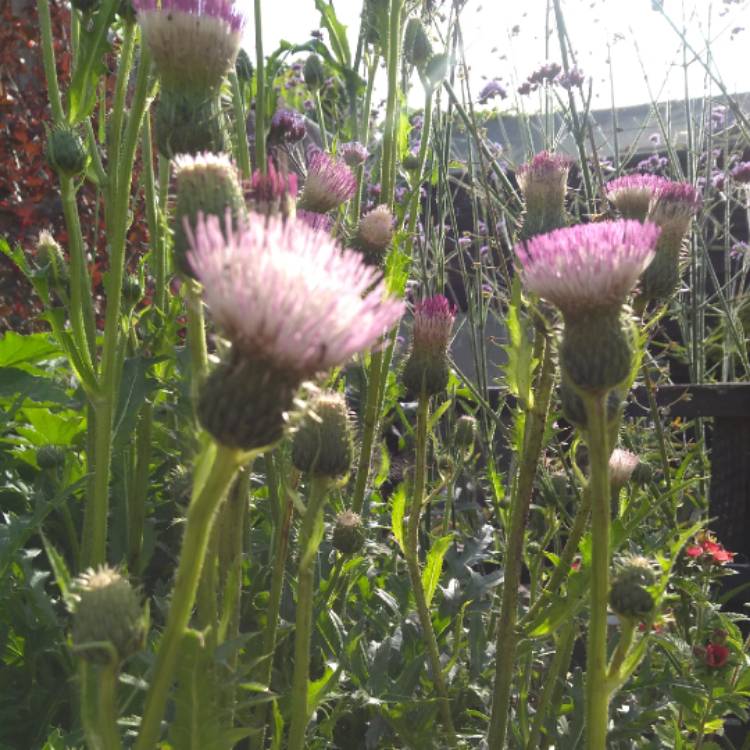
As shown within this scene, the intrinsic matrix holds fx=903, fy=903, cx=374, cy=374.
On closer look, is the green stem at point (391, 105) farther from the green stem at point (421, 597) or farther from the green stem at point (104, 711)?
the green stem at point (104, 711)

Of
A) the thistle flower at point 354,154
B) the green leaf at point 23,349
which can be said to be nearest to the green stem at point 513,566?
Answer: the thistle flower at point 354,154

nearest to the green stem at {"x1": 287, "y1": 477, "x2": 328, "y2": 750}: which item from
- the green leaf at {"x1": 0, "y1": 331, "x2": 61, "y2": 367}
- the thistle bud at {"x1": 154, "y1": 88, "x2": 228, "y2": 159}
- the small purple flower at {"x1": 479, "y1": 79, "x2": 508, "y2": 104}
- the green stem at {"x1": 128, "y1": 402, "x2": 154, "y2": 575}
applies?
the thistle bud at {"x1": 154, "y1": 88, "x2": 228, "y2": 159}

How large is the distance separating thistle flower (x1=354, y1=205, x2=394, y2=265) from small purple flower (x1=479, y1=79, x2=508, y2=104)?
8.50ft

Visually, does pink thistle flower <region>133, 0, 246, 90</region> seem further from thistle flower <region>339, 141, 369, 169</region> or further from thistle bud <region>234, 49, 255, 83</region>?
thistle bud <region>234, 49, 255, 83</region>

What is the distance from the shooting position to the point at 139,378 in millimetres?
1924

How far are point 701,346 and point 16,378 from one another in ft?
10.0

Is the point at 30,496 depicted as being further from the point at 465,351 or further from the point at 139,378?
the point at 465,351

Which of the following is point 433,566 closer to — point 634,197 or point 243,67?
point 634,197

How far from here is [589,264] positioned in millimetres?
1236

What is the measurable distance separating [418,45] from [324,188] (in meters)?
1.08

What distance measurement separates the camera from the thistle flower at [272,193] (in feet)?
3.88

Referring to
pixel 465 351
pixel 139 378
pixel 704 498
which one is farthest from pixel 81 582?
pixel 465 351

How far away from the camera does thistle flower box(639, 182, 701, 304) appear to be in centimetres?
181

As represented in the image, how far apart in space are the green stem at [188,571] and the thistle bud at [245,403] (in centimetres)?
3
